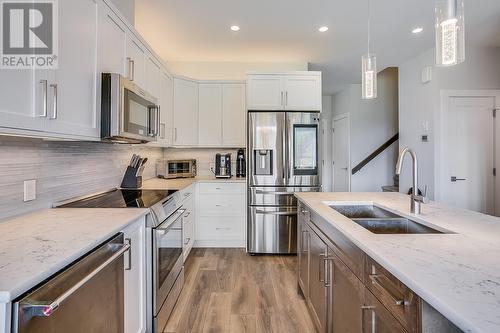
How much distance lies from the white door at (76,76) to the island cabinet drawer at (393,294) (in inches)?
60.8

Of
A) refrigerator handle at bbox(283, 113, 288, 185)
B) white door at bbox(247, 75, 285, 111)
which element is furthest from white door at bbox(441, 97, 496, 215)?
white door at bbox(247, 75, 285, 111)

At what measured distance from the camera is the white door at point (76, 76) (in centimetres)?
141

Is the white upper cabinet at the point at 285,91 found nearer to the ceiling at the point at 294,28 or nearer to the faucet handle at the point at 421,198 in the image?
the ceiling at the point at 294,28

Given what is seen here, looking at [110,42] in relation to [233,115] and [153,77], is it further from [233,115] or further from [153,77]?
[233,115]

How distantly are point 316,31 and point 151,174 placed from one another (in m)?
2.76

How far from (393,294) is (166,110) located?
3272 millimetres

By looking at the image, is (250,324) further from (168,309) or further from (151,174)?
(151,174)

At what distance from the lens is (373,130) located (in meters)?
5.89

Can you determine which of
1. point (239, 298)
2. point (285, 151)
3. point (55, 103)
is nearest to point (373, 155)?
point (285, 151)

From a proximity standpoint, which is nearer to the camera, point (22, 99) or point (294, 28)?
point (22, 99)

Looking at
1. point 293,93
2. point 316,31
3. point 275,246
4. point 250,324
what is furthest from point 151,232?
point 316,31

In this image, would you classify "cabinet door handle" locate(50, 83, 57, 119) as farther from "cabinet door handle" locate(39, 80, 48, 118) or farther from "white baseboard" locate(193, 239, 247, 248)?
"white baseboard" locate(193, 239, 247, 248)

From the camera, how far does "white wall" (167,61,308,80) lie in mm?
4387

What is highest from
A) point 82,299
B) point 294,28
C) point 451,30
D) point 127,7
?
point 294,28
